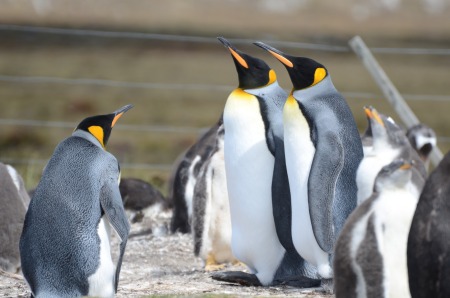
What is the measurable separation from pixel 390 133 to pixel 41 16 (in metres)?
50.1

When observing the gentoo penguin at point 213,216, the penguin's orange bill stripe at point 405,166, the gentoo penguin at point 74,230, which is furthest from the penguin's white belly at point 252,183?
the penguin's orange bill stripe at point 405,166

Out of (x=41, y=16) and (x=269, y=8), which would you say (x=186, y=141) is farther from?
(x=269, y=8)

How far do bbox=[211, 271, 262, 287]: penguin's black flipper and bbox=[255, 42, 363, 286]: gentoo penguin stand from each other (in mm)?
374

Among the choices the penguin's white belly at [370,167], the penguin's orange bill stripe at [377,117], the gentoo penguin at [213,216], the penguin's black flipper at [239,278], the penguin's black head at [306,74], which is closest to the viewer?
the penguin's white belly at [370,167]

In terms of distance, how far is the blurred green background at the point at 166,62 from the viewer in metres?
13.0

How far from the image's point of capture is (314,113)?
5.71 m

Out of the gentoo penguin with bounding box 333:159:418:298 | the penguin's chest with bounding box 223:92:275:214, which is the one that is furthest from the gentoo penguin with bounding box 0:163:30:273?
the gentoo penguin with bounding box 333:159:418:298

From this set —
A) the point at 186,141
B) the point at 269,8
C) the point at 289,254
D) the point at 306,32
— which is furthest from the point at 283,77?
the point at 269,8

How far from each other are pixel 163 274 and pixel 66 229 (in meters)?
1.35

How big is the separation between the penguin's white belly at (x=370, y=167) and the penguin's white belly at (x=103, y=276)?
45.2 inches

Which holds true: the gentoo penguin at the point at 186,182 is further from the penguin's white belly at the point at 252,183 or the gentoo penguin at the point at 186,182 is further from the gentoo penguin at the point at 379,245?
the gentoo penguin at the point at 379,245

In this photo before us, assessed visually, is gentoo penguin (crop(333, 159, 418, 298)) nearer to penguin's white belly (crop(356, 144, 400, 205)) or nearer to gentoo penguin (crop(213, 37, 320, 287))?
penguin's white belly (crop(356, 144, 400, 205))

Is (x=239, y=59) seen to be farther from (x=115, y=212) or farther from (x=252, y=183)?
(x=115, y=212)

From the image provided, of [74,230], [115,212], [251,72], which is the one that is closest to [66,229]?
[74,230]
